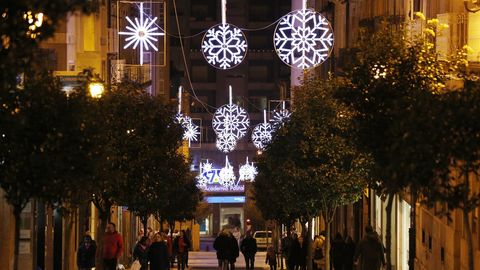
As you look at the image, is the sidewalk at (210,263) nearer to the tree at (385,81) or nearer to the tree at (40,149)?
the tree at (385,81)

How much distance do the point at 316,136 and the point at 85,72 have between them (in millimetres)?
13995

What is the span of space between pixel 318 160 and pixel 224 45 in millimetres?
4543

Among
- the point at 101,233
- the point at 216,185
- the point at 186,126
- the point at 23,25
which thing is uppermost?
the point at 186,126

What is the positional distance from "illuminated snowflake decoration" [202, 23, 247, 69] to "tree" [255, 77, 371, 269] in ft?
6.82

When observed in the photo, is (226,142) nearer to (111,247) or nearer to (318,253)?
(318,253)

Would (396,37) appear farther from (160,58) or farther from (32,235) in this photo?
(160,58)

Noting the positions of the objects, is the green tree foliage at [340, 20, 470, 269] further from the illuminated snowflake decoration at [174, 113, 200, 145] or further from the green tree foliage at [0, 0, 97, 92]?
the illuminated snowflake decoration at [174, 113, 200, 145]

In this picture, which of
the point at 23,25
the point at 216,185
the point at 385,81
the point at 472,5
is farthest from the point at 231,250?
the point at 216,185

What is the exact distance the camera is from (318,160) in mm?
29953

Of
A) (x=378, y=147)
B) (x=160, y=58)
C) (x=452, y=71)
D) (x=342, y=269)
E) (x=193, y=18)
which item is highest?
(x=193, y=18)

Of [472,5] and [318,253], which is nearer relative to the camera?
[472,5]

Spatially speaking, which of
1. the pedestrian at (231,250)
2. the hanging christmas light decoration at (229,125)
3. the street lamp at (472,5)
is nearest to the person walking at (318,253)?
the pedestrian at (231,250)

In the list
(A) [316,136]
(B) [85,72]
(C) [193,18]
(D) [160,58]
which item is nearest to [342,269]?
(A) [316,136]

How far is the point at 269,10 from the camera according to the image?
125688mm
